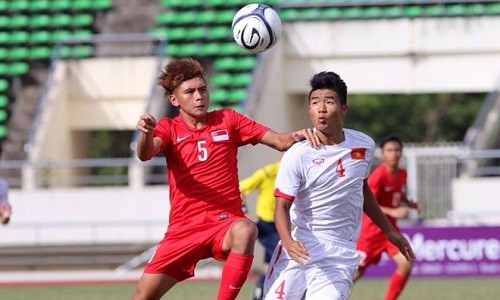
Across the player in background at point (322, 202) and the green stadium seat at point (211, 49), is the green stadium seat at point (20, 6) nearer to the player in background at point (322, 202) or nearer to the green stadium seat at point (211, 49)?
the green stadium seat at point (211, 49)

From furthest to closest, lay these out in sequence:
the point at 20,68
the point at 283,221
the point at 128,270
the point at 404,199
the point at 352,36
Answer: the point at 20,68 → the point at 352,36 → the point at 128,270 → the point at 404,199 → the point at 283,221

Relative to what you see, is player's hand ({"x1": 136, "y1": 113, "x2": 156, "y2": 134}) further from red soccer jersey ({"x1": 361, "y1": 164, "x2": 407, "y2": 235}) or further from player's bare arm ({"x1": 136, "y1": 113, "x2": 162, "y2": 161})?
red soccer jersey ({"x1": 361, "y1": 164, "x2": 407, "y2": 235})

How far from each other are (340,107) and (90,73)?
16830 millimetres

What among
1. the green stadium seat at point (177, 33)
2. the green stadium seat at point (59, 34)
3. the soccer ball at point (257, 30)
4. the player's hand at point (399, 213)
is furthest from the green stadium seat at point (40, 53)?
the soccer ball at point (257, 30)

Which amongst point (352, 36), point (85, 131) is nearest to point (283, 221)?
point (352, 36)

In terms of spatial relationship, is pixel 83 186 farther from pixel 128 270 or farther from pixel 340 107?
pixel 340 107

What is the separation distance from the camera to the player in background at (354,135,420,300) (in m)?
12.6

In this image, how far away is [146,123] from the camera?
26.4ft

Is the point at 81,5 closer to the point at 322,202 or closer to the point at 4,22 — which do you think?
the point at 4,22

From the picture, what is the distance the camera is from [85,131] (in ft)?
83.0

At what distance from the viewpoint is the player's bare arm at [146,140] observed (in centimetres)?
805

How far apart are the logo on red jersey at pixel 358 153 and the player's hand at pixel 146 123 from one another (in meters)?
1.30

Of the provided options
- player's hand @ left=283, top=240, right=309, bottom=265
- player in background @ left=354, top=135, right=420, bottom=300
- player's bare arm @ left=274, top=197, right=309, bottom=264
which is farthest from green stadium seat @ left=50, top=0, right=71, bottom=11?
player's hand @ left=283, top=240, right=309, bottom=265

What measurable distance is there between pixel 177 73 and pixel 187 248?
3.94ft
